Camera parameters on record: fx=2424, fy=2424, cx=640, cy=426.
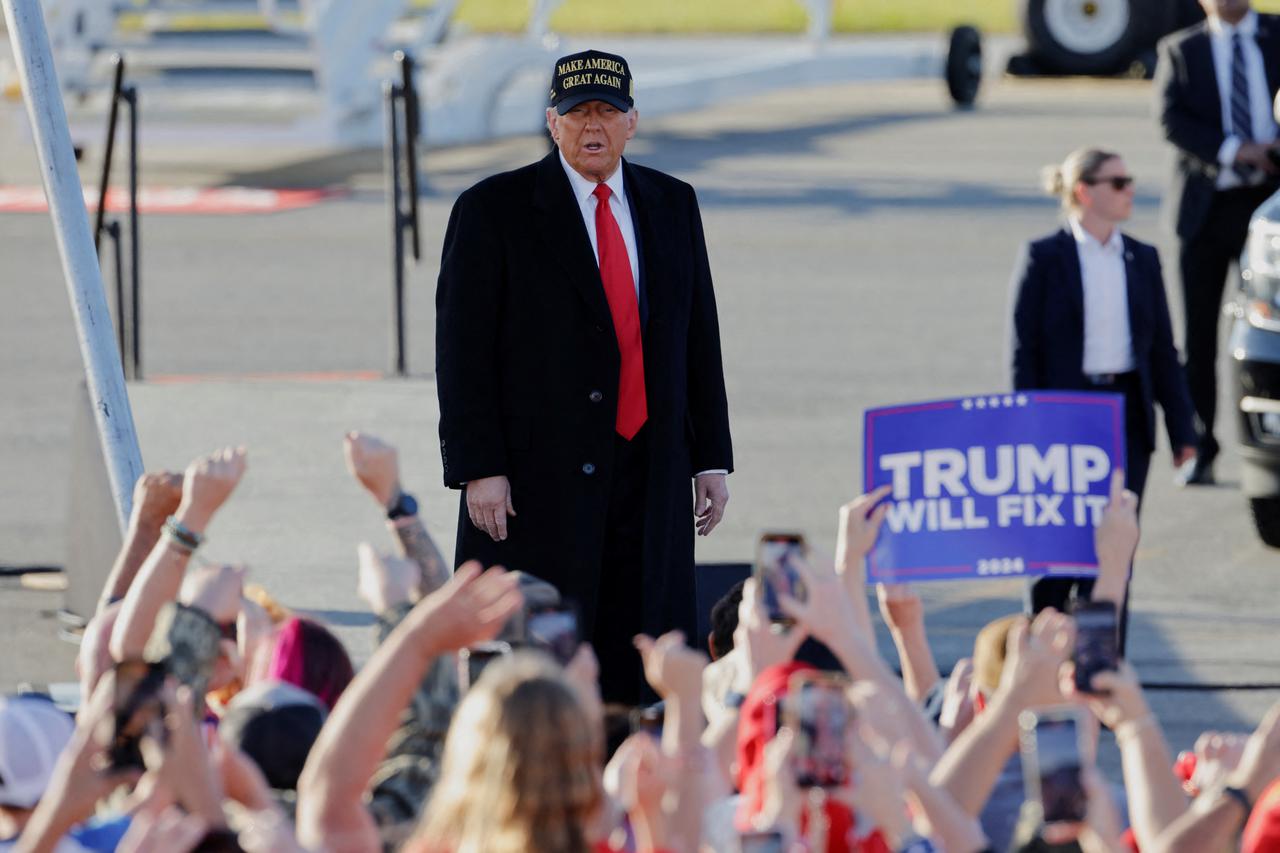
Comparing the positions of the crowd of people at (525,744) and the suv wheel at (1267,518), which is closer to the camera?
the crowd of people at (525,744)

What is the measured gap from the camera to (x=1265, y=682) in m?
7.38

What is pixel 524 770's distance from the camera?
9.73 ft

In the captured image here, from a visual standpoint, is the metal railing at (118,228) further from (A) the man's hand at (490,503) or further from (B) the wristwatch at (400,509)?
(B) the wristwatch at (400,509)

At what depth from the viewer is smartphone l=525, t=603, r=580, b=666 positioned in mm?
3916

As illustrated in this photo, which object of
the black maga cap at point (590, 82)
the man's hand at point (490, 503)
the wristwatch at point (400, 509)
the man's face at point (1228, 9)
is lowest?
the man's hand at point (490, 503)

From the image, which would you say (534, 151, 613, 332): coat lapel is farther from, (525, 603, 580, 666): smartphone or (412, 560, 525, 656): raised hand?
(412, 560, 525, 656): raised hand

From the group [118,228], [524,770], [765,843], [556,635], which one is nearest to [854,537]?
[556,635]

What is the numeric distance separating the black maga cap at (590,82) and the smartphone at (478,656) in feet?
6.15

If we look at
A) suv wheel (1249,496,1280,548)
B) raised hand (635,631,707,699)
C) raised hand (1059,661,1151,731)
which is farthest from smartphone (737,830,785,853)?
suv wheel (1249,496,1280,548)

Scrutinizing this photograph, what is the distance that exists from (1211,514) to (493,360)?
15.5 ft

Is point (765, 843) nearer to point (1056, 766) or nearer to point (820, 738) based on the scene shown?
point (820, 738)

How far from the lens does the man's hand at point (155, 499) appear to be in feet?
16.6

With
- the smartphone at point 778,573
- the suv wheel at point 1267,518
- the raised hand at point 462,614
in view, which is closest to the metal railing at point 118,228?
the suv wheel at point 1267,518

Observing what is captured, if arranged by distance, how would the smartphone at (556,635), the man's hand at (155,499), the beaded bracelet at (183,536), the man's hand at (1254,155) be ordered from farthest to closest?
the man's hand at (1254,155) < the man's hand at (155,499) < the beaded bracelet at (183,536) < the smartphone at (556,635)
